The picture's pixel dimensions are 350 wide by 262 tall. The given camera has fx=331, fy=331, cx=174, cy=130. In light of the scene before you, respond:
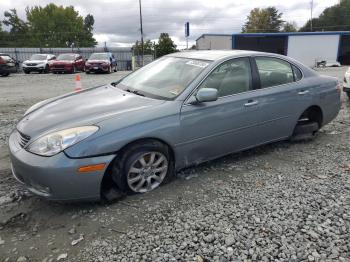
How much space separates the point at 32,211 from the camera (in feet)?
10.8

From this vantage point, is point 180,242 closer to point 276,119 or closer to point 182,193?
point 182,193

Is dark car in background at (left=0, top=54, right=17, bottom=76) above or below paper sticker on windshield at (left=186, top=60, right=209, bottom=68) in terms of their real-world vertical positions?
below

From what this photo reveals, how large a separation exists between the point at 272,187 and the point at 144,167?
4.91 ft

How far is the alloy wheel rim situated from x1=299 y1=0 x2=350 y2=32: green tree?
83.5 m

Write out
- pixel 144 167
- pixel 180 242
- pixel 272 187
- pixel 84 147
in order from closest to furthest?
1. pixel 180 242
2. pixel 84 147
3. pixel 144 167
4. pixel 272 187

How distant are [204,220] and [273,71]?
2.54 meters

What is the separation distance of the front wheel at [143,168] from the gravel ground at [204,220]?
13cm

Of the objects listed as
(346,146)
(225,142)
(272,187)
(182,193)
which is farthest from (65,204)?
(346,146)

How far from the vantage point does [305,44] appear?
3772 cm

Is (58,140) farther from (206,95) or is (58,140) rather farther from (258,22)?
(258,22)

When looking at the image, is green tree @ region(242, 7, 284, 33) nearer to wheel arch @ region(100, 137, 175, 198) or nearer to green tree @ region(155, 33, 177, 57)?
green tree @ region(155, 33, 177, 57)

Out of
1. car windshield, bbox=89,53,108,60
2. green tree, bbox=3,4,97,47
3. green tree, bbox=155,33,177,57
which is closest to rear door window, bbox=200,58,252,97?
car windshield, bbox=89,53,108,60

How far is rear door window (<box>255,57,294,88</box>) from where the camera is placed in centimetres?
452

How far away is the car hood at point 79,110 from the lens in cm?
332
